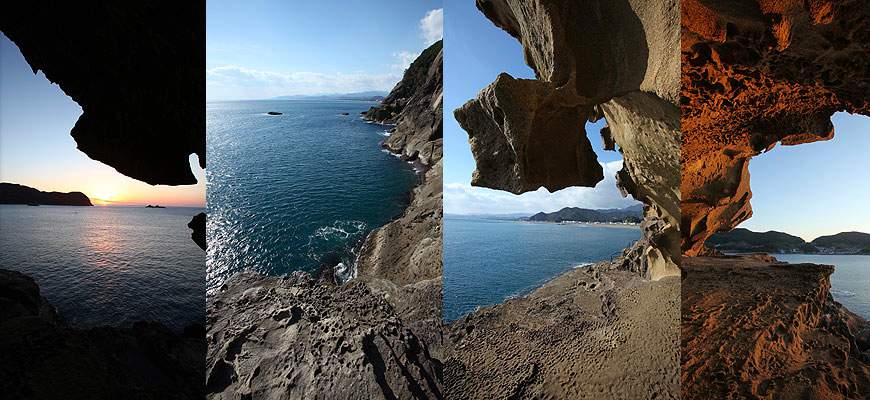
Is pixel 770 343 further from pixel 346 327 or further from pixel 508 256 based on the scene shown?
pixel 508 256

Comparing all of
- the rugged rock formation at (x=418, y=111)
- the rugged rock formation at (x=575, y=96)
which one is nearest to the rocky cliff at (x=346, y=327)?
the rugged rock formation at (x=418, y=111)

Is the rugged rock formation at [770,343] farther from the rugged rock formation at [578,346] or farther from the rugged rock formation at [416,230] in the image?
the rugged rock formation at [416,230]

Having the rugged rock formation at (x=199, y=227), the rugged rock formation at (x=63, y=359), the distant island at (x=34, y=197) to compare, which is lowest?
the rugged rock formation at (x=63, y=359)

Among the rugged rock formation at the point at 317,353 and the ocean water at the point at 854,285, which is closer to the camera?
the ocean water at the point at 854,285

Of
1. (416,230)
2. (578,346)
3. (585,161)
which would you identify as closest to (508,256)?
(416,230)

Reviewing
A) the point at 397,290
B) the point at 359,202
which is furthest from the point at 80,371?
the point at 359,202

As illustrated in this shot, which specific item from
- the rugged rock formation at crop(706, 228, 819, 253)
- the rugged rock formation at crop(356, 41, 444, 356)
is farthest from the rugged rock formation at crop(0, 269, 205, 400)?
the rugged rock formation at crop(706, 228, 819, 253)
